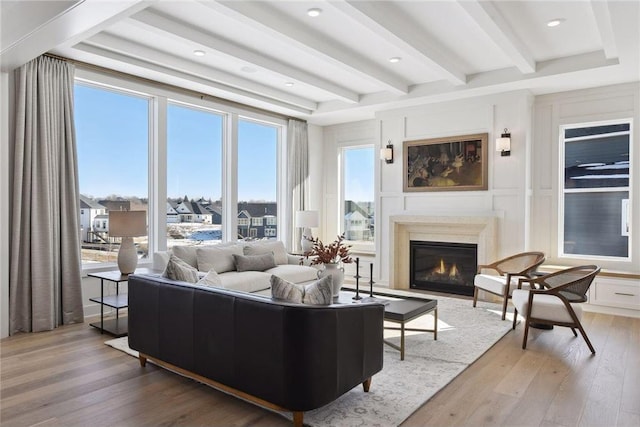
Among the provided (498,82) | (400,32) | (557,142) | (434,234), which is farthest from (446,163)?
(400,32)

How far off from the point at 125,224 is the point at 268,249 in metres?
1.87

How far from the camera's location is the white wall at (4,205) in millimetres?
3922

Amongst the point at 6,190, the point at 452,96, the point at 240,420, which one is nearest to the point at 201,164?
the point at 6,190

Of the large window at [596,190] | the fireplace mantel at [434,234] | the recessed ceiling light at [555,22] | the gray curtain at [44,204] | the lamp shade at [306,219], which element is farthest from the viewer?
the lamp shade at [306,219]

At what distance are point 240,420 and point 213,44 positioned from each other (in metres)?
3.42

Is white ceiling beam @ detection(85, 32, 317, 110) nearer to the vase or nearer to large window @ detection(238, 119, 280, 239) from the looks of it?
large window @ detection(238, 119, 280, 239)

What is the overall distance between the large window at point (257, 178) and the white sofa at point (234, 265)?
1.07 metres

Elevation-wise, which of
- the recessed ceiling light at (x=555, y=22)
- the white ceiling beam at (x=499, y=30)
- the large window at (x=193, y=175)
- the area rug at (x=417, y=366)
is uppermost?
the recessed ceiling light at (x=555, y=22)

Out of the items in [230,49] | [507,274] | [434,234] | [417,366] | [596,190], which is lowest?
[417,366]

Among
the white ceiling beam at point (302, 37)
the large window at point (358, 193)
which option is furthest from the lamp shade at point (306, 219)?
the white ceiling beam at point (302, 37)

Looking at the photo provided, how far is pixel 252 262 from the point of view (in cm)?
515

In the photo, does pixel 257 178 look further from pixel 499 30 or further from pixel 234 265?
pixel 499 30

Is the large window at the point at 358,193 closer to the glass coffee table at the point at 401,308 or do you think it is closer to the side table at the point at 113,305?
the glass coffee table at the point at 401,308

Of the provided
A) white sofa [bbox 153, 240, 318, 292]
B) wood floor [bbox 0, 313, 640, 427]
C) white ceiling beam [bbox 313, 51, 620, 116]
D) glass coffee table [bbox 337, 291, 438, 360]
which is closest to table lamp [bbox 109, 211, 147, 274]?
white sofa [bbox 153, 240, 318, 292]
